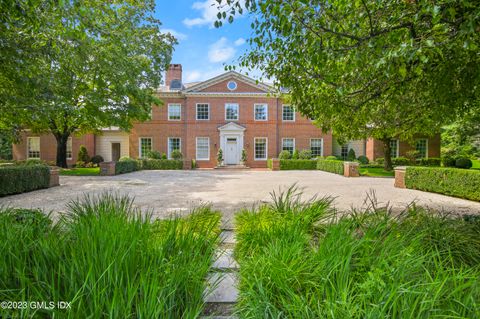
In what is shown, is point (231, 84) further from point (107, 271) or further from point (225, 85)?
point (107, 271)

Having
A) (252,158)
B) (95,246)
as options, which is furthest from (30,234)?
(252,158)

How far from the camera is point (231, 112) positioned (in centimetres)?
2312

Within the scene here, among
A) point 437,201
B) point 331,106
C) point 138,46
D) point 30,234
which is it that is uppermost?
point 138,46

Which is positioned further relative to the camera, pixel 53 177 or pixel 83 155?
pixel 83 155

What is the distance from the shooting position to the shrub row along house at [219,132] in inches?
899

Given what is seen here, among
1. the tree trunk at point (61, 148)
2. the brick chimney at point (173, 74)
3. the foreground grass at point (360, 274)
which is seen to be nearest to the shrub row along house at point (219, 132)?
the brick chimney at point (173, 74)

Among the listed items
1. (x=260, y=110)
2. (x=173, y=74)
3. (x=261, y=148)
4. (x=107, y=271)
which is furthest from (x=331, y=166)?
(x=173, y=74)

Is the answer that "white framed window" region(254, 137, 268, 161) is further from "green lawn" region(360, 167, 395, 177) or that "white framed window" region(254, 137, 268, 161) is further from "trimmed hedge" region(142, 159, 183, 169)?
"green lawn" region(360, 167, 395, 177)

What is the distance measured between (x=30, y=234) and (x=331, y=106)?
4.58m

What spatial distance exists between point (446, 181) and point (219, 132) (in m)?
17.5

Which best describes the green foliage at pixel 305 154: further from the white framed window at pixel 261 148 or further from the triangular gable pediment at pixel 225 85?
the triangular gable pediment at pixel 225 85

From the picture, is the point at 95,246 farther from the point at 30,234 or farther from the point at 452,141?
the point at 452,141

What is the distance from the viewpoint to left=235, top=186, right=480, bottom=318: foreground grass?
1671 millimetres

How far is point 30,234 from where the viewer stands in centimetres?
256
